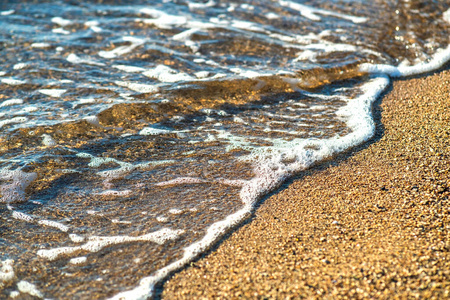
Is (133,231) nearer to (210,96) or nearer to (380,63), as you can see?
(210,96)

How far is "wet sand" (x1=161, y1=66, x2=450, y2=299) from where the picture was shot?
207 centimetres

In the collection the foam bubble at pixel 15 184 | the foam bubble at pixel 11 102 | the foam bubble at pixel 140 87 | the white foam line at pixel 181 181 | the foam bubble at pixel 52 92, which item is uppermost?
the foam bubble at pixel 140 87

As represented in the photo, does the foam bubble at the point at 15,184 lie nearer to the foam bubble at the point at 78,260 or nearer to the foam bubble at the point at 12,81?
the foam bubble at the point at 78,260

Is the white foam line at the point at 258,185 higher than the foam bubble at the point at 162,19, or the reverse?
the foam bubble at the point at 162,19

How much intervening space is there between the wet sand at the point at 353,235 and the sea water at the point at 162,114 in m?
0.20

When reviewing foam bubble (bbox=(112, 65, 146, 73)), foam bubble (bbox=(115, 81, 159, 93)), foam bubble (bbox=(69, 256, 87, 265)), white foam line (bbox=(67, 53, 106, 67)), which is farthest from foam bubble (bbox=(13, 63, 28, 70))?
foam bubble (bbox=(69, 256, 87, 265))

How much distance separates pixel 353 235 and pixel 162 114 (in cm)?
243

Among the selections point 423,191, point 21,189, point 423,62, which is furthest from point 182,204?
point 423,62

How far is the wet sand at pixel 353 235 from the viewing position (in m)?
2.07

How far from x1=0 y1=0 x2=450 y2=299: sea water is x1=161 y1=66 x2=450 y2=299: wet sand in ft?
0.64

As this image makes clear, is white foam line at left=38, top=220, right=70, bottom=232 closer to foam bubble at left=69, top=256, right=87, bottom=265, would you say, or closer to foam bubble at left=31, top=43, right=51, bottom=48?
foam bubble at left=69, top=256, right=87, bottom=265

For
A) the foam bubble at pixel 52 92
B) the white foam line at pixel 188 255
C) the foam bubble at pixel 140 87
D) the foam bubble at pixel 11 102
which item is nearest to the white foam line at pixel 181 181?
the white foam line at pixel 188 255

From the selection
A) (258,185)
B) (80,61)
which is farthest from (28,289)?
(80,61)

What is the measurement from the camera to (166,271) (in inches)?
93.3
